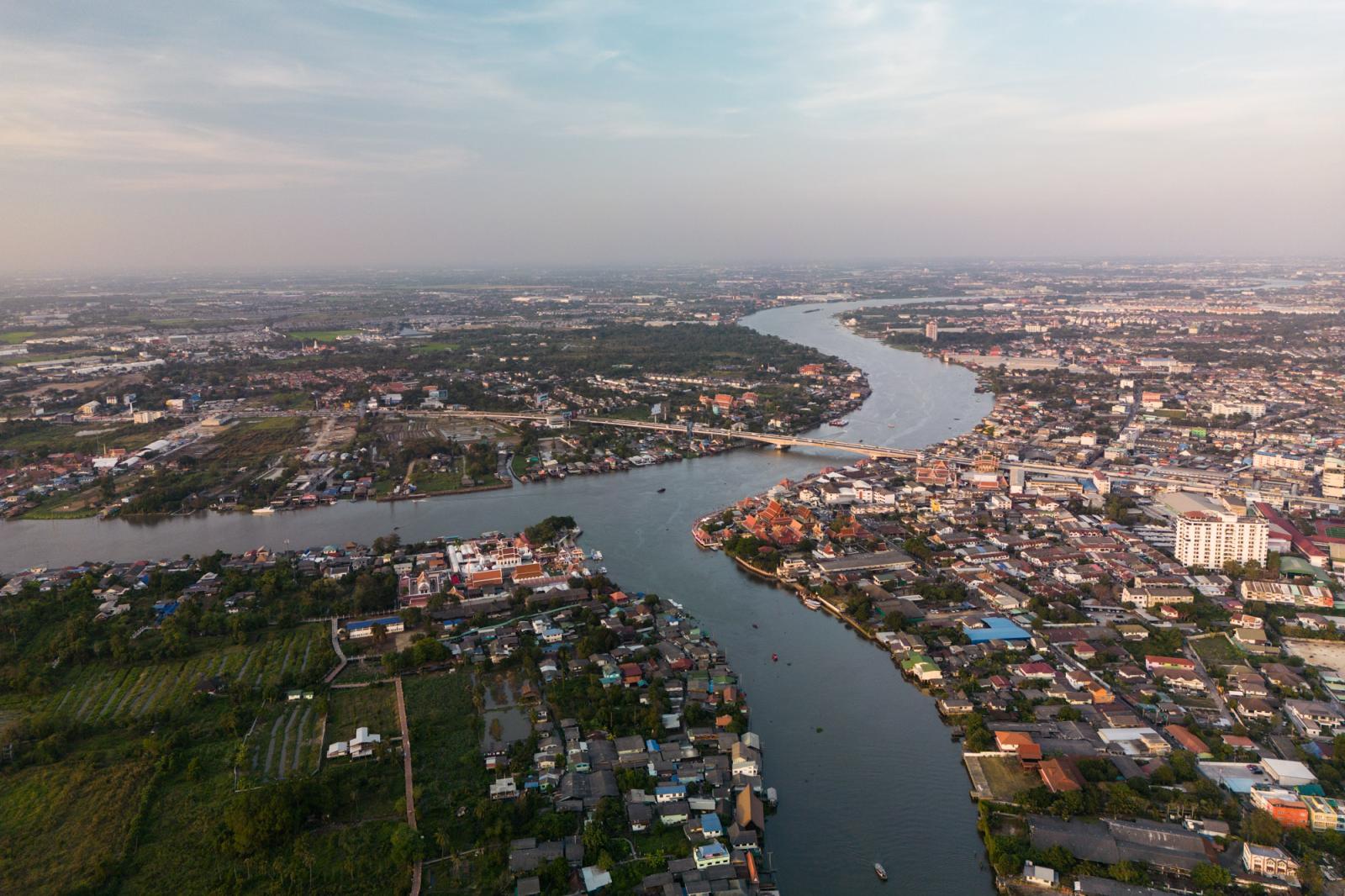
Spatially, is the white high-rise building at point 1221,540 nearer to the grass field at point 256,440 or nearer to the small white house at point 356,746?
the small white house at point 356,746

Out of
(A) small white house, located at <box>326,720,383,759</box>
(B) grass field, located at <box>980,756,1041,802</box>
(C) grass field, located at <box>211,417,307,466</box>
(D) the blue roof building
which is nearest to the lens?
(B) grass field, located at <box>980,756,1041,802</box>

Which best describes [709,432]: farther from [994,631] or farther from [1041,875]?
[1041,875]

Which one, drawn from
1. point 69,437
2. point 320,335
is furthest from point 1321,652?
point 320,335

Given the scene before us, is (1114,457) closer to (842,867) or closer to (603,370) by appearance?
(842,867)

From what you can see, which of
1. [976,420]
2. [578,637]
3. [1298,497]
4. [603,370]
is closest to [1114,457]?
[1298,497]

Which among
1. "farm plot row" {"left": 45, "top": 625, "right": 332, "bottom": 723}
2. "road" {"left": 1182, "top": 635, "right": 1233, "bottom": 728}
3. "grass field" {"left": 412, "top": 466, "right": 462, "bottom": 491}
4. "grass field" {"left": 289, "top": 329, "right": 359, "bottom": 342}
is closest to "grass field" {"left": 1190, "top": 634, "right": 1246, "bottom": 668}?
"road" {"left": 1182, "top": 635, "right": 1233, "bottom": 728}

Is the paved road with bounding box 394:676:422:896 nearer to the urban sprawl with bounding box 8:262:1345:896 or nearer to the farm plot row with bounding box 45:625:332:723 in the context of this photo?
the urban sprawl with bounding box 8:262:1345:896
